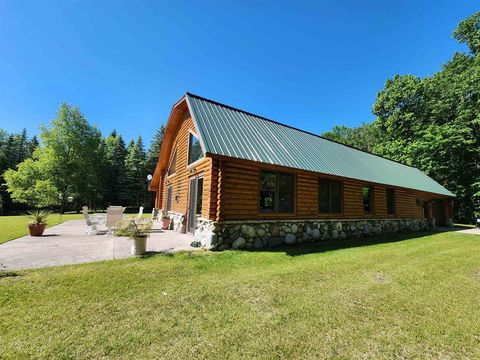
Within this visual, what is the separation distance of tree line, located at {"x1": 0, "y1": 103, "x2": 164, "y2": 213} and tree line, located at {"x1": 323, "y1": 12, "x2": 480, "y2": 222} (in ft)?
116

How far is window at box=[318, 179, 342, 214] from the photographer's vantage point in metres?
10.2

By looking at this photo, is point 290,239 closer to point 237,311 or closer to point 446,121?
point 237,311

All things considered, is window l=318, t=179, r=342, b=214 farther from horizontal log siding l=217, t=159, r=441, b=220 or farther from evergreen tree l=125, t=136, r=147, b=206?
evergreen tree l=125, t=136, r=147, b=206

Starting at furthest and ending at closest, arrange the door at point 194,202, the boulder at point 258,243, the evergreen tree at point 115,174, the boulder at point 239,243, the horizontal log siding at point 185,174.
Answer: the evergreen tree at point 115,174 → the door at point 194,202 → the boulder at point 258,243 → the horizontal log siding at point 185,174 → the boulder at point 239,243

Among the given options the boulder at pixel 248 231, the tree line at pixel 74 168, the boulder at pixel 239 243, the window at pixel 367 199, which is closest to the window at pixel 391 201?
the window at pixel 367 199

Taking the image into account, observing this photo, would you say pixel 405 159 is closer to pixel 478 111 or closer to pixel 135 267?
pixel 478 111

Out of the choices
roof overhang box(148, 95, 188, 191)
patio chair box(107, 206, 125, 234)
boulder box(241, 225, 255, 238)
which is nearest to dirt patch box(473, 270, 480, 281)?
boulder box(241, 225, 255, 238)

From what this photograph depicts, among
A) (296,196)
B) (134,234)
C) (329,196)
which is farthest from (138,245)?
(329,196)

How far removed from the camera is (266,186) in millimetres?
8625

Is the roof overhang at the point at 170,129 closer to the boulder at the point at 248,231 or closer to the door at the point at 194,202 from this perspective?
the door at the point at 194,202

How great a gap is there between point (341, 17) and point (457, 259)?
511 inches

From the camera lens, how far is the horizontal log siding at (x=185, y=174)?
303 inches

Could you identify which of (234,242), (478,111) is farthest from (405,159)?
(234,242)

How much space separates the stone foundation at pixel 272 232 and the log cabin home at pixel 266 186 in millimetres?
32
